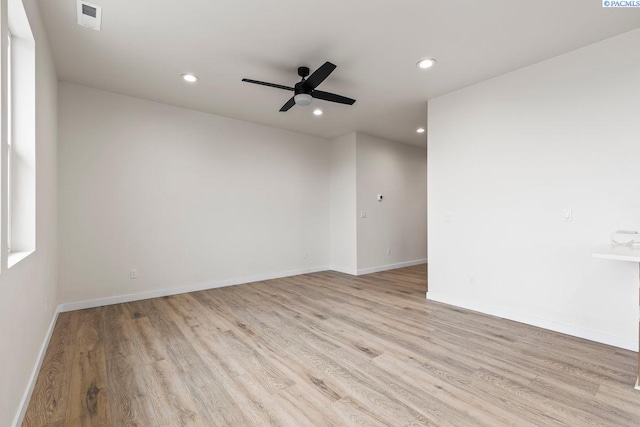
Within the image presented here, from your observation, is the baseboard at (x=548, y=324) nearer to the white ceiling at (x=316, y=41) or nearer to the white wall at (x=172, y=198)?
the white ceiling at (x=316, y=41)

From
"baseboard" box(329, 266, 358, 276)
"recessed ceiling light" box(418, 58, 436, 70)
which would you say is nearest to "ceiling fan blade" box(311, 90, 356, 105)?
"recessed ceiling light" box(418, 58, 436, 70)

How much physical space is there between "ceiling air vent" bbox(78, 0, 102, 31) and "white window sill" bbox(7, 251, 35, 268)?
1.89m

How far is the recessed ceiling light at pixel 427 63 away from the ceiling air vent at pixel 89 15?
2.88 meters

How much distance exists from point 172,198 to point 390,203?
4.16m

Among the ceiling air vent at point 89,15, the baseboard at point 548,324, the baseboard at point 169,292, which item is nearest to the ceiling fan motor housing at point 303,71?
the ceiling air vent at point 89,15

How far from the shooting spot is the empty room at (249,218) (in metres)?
1.87

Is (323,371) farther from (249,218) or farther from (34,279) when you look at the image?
(249,218)

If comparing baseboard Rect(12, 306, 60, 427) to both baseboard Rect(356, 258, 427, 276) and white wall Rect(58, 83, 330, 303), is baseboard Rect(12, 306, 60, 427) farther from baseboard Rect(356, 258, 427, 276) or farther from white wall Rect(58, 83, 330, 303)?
baseboard Rect(356, 258, 427, 276)

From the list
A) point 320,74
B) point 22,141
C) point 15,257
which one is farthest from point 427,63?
point 15,257

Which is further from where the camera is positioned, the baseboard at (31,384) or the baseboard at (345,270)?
the baseboard at (345,270)

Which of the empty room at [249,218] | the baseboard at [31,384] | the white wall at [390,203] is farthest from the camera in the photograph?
the white wall at [390,203]

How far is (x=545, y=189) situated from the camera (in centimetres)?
295

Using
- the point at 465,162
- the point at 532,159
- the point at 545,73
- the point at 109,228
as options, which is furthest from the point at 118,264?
the point at 545,73

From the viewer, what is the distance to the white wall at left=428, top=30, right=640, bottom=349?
8.35 feet
